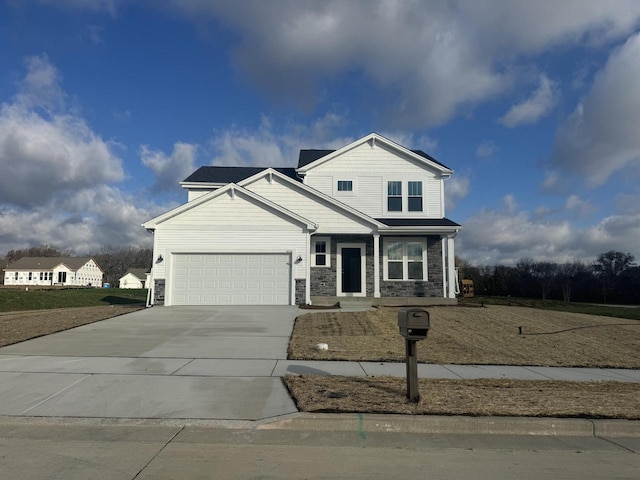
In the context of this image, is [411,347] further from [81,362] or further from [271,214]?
[271,214]

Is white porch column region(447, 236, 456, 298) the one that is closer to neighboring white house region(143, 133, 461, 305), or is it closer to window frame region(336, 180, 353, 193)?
neighboring white house region(143, 133, 461, 305)

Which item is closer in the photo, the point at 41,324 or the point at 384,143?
the point at 41,324

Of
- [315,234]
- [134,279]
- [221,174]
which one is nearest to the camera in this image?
[315,234]

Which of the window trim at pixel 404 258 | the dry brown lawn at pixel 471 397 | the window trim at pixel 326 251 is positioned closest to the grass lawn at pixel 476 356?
the dry brown lawn at pixel 471 397

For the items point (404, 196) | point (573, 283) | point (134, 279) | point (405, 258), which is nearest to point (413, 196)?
point (404, 196)

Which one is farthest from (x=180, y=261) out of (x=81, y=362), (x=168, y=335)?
(x=81, y=362)

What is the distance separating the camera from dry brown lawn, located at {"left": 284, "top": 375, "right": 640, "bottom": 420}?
5.53m

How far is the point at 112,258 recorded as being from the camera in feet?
366

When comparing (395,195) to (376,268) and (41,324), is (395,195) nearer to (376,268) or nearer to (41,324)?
(376,268)

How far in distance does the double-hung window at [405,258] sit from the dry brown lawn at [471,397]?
13299 millimetres

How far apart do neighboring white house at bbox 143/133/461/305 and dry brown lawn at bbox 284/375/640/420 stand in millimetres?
10938

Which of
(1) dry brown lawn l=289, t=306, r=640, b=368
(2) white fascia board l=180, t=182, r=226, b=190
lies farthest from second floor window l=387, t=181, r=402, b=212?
(2) white fascia board l=180, t=182, r=226, b=190

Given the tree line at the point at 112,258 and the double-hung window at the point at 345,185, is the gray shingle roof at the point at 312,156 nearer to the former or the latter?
the double-hung window at the point at 345,185

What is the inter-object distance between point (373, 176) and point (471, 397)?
1649cm
